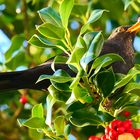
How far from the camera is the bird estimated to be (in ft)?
8.77

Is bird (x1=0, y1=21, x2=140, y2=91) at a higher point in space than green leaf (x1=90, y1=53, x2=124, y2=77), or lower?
higher

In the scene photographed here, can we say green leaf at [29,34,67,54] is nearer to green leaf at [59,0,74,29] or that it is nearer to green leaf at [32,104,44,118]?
green leaf at [59,0,74,29]

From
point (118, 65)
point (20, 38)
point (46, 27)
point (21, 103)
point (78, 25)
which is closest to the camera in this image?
point (46, 27)

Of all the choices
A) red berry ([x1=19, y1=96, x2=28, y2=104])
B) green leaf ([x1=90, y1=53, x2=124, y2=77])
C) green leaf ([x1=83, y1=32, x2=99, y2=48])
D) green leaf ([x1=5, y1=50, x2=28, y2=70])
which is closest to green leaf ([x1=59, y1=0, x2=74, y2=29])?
green leaf ([x1=83, y1=32, x2=99, y2=48])

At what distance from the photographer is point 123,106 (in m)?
2.18

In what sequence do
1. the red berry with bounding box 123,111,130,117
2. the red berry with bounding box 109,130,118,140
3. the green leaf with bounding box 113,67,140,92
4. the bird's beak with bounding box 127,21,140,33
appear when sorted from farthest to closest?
the bird's beak with bounding box 127,21,140,33 → the red berry with bounding box 123,111,130,117 → the green leaf with bounding box 113,67,140,92 → the red berry with bounding box 109,130,118,140

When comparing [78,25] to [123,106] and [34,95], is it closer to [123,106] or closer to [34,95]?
[34,95]

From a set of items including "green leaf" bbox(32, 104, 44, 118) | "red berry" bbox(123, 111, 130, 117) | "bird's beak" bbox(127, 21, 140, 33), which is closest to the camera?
"green leaf" bbox(32, 104, 44, 118)

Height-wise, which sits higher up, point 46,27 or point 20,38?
point 20,38

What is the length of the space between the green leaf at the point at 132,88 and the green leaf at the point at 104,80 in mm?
61

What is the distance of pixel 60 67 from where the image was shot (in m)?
2.73

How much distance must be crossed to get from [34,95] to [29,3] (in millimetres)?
704

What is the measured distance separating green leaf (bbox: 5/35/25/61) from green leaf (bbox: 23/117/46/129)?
1.35m

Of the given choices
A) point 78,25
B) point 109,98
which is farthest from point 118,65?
point 78,25
